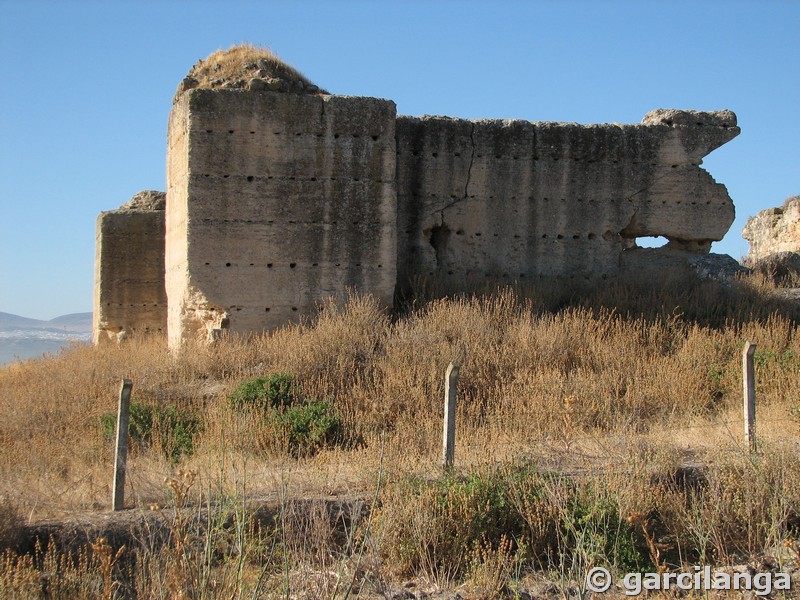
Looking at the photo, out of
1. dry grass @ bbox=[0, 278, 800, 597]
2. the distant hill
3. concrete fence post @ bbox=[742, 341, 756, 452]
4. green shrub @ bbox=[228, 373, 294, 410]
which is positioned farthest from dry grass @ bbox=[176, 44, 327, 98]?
the distant hill

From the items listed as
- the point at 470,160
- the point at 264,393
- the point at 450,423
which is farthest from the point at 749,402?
the point at 470,160

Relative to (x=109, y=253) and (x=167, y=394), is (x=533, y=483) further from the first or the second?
(x=109, y=253)

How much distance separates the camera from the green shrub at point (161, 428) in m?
7.75

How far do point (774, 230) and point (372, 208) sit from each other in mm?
11127

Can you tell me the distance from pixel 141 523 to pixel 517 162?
25.4ft

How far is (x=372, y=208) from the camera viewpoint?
10.4 m

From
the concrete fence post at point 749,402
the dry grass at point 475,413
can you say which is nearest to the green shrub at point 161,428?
the dry grass at point 475,413

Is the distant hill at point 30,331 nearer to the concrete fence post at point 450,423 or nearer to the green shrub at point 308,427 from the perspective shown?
the green shrub at point 308,427

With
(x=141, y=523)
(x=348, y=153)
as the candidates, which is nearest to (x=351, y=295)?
(x=348, y=153)

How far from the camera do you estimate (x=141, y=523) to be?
5.56 meters

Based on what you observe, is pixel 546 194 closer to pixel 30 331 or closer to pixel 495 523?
pixel 495 523

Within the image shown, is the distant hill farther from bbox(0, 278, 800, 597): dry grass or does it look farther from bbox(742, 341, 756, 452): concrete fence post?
bbox(742, 341, 756, 452): concrete fence post

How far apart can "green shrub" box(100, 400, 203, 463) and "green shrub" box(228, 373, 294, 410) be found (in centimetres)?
45

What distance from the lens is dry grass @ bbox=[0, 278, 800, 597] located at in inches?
226
